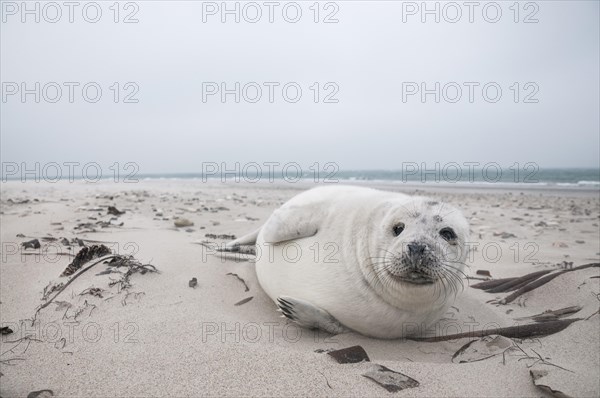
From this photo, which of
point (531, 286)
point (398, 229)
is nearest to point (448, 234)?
point (398, 229)

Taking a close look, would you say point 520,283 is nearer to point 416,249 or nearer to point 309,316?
point 416,249

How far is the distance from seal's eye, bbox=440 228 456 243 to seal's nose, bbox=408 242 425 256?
1.01 ft

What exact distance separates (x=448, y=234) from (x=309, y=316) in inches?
37.9

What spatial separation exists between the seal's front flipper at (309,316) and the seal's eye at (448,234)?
831 millimetres

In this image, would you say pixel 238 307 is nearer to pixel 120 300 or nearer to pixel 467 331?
pixel 120 300

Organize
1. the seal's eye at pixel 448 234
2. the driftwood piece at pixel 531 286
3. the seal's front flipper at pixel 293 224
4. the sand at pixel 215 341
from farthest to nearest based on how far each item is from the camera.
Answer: the driftwood piece at pixel 531 286, the seal's front flipper at pixel 293 224, the seal's eye at pixel 448 234, the sand at pixel 215 341

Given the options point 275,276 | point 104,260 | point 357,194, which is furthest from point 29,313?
point 357,194

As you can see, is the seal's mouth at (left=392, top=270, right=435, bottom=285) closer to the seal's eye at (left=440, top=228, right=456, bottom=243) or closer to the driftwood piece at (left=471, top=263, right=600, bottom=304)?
the seal's eye at (left=440, top=228, right=456, bottom=243)

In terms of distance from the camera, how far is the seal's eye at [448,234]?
2409mm

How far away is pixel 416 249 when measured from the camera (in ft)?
7.09

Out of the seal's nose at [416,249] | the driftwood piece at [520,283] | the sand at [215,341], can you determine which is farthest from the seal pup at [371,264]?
the driftwood piece at [520,283]

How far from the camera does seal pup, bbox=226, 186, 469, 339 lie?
2301 mm

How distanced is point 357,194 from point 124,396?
2077mm

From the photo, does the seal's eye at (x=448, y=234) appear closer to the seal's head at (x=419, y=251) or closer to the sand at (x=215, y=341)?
the seal's head at (x=419, y=251)
